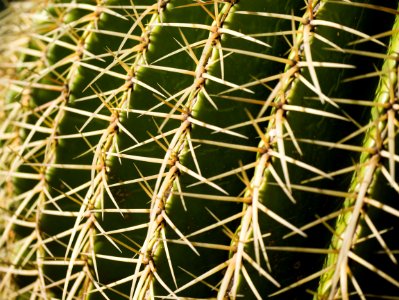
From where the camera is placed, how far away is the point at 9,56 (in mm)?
1822

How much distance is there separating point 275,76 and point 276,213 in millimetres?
248

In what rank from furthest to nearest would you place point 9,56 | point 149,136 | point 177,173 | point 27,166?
1. point 9,56
2. point 27,166
3. point 149,136
4. point 177,173

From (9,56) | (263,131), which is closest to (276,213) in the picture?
(263,131)

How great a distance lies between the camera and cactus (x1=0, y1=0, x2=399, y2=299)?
1064 millimetres

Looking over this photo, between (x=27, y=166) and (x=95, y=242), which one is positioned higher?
(x=27, y=166)

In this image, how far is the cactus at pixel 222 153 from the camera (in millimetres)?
1064

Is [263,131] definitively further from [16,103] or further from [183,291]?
[16,103]

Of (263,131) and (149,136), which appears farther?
(149,136)

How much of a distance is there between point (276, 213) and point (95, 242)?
1.44 feet

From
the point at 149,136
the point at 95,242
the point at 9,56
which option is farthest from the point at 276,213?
the point at 9,56

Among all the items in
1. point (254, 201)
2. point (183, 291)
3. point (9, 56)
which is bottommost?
point (183, 291)

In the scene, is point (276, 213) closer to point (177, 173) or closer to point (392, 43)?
point (177, 173)

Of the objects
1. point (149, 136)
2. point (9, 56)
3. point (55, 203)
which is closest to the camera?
point (149, 136)

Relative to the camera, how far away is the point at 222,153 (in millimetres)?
1216
